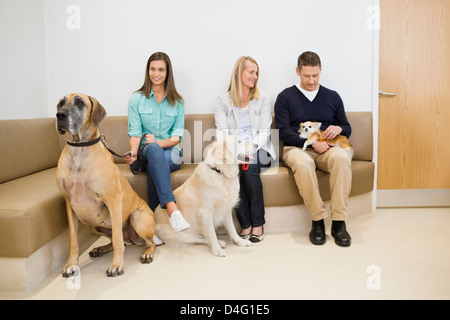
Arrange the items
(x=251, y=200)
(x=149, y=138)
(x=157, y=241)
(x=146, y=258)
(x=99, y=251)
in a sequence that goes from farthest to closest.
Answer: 1. (x=149, y=138)
2. (x=251, y=200)
3. (x=157, y=241)
4. (x=99, y=251)
5. (x=146, y=258)

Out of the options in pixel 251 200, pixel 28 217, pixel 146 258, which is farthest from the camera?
pixel 251 200

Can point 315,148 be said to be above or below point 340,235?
above

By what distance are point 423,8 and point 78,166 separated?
3.19 metres

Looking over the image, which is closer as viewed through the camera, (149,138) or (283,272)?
(283,272)

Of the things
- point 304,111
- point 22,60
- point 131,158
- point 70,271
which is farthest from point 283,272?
point 22,60

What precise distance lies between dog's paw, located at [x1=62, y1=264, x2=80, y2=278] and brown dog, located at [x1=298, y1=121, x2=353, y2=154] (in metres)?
1.80

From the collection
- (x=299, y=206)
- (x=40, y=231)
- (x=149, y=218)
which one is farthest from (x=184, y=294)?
(x=299, y=206)

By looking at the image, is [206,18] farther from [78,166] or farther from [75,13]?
[78,166]

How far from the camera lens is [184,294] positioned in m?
1.68

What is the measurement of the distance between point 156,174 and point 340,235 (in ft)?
4.26

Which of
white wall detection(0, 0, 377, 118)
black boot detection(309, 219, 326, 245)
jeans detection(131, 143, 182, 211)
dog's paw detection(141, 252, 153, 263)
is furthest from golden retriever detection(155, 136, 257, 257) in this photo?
white wall detection(0, 0, 377, 118)

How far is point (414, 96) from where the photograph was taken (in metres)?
3.18

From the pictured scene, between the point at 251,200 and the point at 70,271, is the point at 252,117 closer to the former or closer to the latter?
the point at 251,200
